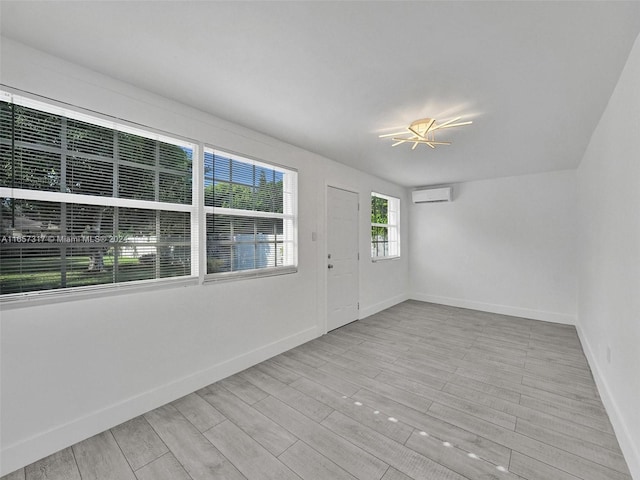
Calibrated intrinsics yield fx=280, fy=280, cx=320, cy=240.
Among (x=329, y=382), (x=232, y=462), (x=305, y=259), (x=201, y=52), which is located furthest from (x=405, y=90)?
(x=232, y=462)

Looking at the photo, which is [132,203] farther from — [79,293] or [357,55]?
[357,55]

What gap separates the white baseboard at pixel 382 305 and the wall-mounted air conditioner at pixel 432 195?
2.04m

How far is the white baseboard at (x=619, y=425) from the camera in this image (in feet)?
5.12

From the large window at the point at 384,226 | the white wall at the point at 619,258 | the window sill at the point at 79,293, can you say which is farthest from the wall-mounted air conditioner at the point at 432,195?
the window sill at the point at 79,293

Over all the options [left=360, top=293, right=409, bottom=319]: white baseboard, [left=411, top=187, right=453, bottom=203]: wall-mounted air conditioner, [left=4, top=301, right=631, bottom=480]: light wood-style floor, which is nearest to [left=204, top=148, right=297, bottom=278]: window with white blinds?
[left=4, top=301, right=631, bottom=480]: light wood-style floor

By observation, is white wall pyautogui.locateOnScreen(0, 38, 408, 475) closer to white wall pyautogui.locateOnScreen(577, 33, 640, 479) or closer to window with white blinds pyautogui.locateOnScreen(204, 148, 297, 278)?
window with white blinds pyautogui.locateOnScreen(204, 148, 297, 278)

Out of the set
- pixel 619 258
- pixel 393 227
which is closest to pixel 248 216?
pixel 619 258

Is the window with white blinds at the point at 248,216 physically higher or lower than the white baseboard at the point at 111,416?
higher

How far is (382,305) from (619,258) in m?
3.58

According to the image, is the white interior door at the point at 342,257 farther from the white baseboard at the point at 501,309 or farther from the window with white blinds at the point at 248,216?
the white baseboard at the point at 501,309

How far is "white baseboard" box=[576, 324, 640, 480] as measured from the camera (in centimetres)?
156

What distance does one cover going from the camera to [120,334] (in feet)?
6.81

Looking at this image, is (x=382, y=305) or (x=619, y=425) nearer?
(x=619, y=425)

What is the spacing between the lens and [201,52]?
5.73 ft
